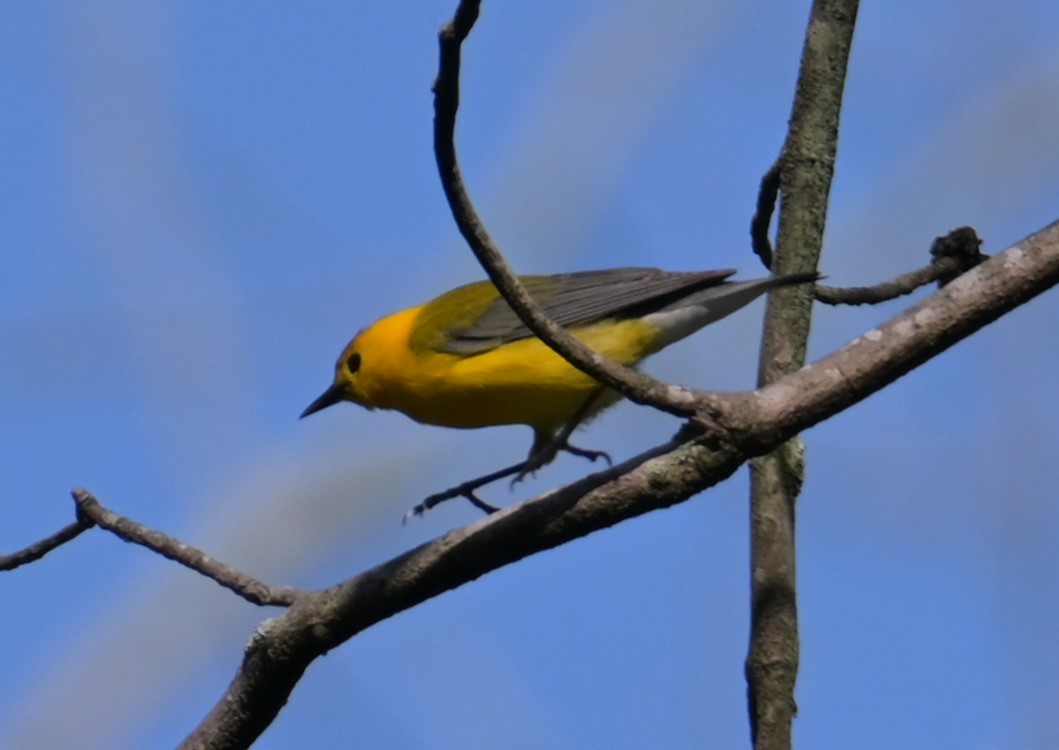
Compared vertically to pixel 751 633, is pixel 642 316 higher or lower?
higher

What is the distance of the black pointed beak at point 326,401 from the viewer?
267 inches

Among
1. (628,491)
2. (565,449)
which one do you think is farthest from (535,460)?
(628,491)

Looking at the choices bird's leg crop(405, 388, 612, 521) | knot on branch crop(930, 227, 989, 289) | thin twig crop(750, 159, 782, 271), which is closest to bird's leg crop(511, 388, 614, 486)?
bird's leg crop(405, 388, 612, 521)

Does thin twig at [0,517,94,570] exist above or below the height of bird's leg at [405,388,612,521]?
below

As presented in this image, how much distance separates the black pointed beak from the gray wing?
1.00 meters

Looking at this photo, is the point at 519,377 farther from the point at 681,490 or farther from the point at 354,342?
the point at 681,490

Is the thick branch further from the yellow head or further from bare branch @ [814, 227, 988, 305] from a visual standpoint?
the yellow head

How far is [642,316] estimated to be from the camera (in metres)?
5.67

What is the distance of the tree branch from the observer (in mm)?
3729

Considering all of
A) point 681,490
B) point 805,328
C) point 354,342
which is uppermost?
point 354,342

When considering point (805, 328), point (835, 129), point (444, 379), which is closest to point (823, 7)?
point (835, 129)

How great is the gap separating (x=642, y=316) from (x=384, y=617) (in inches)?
101

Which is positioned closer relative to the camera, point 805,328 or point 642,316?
point 805,328

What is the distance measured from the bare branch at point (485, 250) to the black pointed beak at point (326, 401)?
384cm
